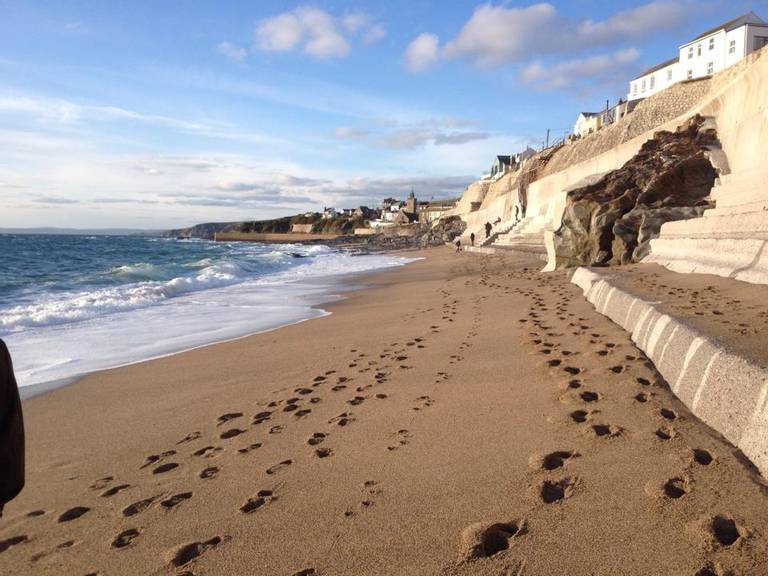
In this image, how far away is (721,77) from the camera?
2230cm

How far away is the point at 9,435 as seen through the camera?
3.74 ft

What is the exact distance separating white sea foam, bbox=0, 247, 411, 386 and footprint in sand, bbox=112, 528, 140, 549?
3.98 m

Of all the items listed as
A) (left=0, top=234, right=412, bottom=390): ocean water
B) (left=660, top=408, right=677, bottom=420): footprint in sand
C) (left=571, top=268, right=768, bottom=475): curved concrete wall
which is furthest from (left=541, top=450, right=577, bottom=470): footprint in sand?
(left=0, top=234, right=412, bottom=390): ocean water

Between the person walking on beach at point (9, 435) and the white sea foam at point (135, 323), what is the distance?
17.4ft

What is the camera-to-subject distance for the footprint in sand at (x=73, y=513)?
8.82 feet

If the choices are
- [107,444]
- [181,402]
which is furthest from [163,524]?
[181,402]

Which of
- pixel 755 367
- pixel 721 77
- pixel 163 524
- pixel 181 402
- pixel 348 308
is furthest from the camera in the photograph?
pixel 721 77

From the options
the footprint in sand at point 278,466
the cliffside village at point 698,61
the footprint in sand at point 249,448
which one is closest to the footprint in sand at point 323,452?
the footprint in sand at point 278,466

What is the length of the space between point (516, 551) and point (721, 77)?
87.9 feet

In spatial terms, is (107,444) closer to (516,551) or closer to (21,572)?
(21,572)

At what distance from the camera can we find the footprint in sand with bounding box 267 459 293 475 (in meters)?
2.88

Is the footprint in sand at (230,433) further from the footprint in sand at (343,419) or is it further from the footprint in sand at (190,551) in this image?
the footprint in sand at (190,551)

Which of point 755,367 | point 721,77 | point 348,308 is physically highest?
point 721,77

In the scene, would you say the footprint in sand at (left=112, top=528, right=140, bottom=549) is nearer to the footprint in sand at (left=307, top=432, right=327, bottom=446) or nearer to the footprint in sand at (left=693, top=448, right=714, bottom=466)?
the footprint in sand at (left=307, top=432, right=327, bottom=446)
